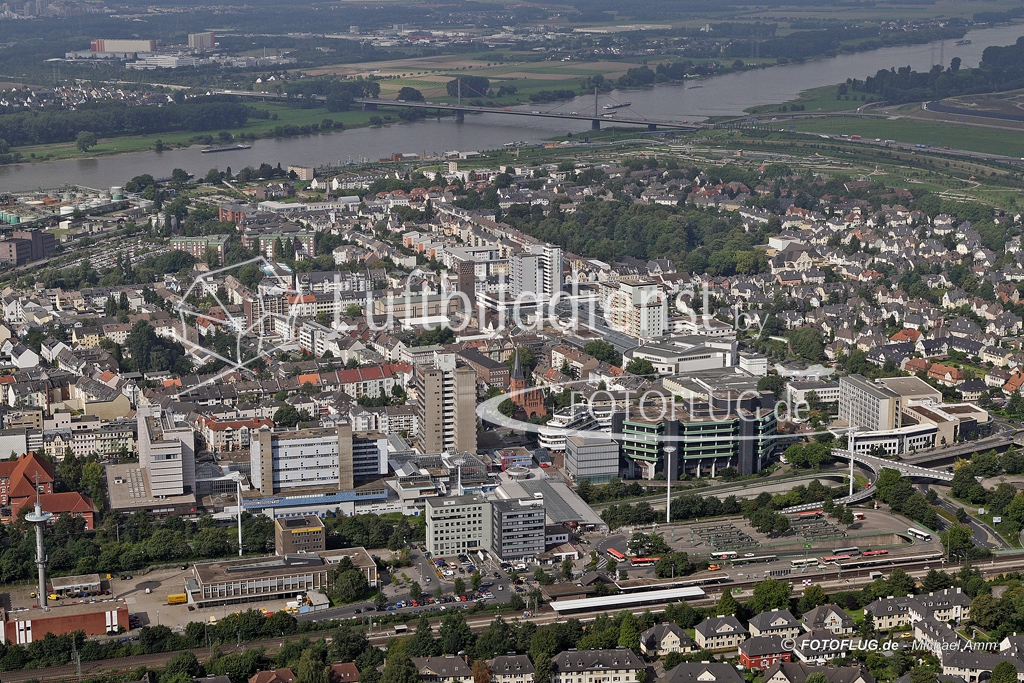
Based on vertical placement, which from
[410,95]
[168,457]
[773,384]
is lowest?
[773,384]

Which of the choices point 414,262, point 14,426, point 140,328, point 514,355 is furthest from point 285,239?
point 14,426

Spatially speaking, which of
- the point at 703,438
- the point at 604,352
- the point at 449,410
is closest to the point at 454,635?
the point at 449,410

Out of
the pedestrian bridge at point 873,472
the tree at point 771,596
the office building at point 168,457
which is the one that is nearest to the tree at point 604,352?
the pedestrian bridge at point 873,472

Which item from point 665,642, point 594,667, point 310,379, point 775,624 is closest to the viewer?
point 594,667

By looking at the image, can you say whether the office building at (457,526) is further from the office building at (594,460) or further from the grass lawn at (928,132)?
the grass lawn at (928,132)

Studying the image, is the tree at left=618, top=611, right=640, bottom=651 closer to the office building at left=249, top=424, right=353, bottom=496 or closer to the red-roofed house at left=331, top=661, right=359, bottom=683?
the red-roofed house at left=331, top=661, right=359, bottom=683

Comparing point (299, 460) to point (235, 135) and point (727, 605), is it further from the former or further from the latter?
point (235, 135)
